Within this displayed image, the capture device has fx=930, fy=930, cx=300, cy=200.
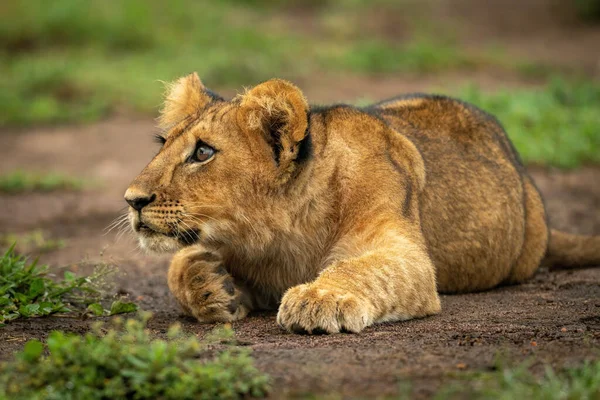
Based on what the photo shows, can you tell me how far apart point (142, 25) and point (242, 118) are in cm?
1289

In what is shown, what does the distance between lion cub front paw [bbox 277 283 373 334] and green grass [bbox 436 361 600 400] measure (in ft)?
3.07

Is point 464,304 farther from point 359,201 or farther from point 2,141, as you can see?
point 2,141

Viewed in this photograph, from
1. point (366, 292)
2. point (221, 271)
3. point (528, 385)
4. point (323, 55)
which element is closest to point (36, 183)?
point (221, 271)

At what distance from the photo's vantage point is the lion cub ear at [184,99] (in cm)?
517

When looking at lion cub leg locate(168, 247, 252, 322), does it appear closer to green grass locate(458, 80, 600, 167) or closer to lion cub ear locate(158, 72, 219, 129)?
lion cub ear locate(158, 72, 219, 129)

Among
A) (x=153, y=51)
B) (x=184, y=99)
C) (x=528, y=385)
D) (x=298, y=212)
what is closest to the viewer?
(x=528, y=385)

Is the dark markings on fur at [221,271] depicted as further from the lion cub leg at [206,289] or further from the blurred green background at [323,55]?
the blurred green background at [323,55]

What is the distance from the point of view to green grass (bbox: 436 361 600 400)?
2938 mm

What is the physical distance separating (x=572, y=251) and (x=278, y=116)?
9.14 feet

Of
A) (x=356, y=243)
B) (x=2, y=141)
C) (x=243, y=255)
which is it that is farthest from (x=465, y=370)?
(x=2, y=141)

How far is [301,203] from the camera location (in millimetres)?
4711

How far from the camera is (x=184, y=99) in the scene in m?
5.20

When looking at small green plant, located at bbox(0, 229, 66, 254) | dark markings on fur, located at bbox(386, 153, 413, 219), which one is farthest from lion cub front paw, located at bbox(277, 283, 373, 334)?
small green plant, located at bbox(0, 229, 66, 254)

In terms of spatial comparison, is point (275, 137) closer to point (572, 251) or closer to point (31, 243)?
point (572, 251)
